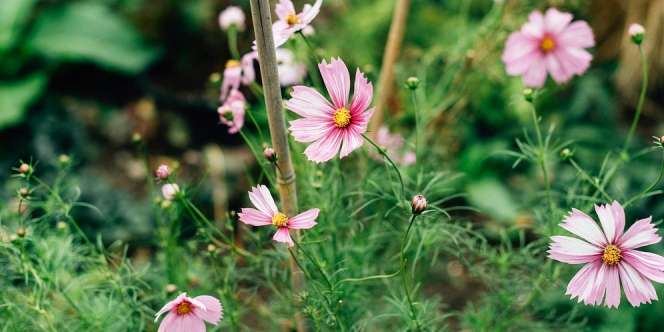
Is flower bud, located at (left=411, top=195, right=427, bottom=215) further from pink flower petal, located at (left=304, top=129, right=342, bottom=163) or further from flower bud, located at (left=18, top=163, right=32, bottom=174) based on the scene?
flower bud, located at (left=18, top=163, right=32, bottom=174)

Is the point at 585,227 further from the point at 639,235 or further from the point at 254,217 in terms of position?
the point at 254,217

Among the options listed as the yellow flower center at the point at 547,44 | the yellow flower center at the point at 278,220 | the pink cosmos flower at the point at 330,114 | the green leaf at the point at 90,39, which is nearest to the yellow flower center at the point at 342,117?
the pink cosmos flower at the point at 330,114

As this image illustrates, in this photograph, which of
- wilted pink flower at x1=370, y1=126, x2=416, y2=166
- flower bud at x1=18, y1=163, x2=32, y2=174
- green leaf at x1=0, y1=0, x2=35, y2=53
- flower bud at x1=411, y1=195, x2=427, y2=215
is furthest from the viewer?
green leaf at x1=0, y1=0, x2=35, y2=53

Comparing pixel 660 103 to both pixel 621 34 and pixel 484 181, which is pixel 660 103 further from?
pixel 484 181

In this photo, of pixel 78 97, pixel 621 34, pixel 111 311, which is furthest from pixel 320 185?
pixel 621 34

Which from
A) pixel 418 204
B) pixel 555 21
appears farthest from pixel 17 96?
pixel 418 204

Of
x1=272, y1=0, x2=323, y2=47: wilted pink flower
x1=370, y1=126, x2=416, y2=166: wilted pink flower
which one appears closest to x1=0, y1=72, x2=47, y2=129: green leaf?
x1=370, y1=126, x2=416, y2=166: wilted pink flower
